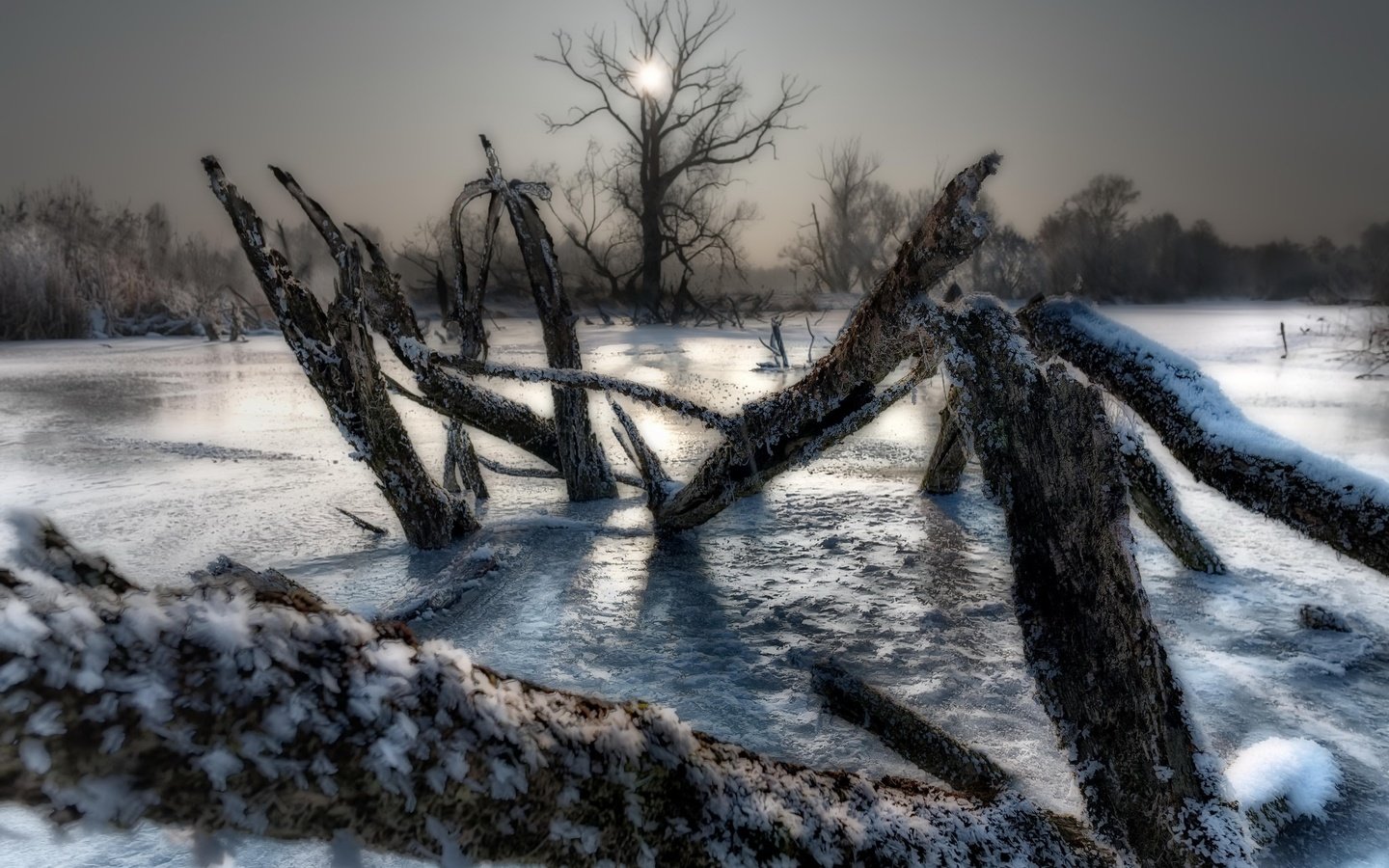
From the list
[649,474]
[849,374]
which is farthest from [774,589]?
[849,374]

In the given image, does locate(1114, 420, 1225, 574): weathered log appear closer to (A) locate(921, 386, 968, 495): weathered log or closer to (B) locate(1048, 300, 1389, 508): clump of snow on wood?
(A) locate(921, 386, 968, 495): weathered log

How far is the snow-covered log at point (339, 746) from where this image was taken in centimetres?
53

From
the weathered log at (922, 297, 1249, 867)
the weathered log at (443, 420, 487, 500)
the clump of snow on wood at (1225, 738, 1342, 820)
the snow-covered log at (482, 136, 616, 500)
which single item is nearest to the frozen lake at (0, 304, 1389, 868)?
the clump of snow on wood at (1225, 738, 1342, 820)

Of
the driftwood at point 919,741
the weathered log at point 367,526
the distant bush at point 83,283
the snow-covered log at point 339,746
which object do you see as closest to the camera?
the snow-covered log at point 339,746

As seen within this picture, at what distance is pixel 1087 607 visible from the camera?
1420 mm

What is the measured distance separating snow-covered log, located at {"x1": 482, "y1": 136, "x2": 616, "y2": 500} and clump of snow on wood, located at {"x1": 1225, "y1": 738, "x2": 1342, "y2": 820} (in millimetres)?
3314

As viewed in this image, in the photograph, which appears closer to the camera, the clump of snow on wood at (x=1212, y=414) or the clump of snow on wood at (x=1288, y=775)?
the clump of snow on wood at (x=1212, y=414)

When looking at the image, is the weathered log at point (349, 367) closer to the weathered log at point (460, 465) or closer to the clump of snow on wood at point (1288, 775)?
the weathered log at point (460, 465)

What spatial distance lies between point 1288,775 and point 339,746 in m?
2.21

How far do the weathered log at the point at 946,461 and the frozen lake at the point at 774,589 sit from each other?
0.12 metres

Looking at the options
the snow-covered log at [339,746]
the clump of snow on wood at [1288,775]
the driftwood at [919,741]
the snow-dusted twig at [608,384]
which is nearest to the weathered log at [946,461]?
the snow-dusted twig at [608,384]

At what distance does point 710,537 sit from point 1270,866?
2684 mm

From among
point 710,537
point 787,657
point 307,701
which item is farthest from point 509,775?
point 710,537

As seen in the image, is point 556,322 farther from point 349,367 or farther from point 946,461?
point 946,461
